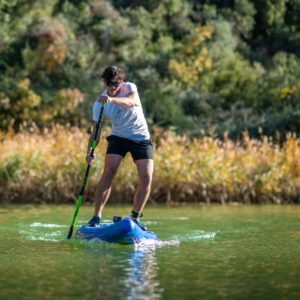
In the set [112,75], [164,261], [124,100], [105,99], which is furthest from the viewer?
[112,75]

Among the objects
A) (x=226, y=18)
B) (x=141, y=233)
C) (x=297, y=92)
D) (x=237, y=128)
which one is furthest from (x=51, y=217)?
(x=226, y=18)

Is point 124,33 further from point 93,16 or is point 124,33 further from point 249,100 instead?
point 249,100

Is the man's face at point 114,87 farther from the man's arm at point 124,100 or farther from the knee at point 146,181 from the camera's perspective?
the knee at point 146,181

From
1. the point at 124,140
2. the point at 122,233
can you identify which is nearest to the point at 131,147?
the point at 124,140

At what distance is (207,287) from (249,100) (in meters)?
25.8

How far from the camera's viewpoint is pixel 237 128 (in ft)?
93.0

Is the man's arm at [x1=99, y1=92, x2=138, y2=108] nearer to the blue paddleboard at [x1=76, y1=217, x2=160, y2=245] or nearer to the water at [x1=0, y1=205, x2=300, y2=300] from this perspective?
the blue paddleboard at [x1=76, y1=217, x2=160, y2=245]

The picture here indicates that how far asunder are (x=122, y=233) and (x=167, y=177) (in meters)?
7.06

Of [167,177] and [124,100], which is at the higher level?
[124,100]

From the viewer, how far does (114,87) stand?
10.9 metres

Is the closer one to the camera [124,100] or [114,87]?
[124,100]

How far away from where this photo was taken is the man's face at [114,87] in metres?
10.9

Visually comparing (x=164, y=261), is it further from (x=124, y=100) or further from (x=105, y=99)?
(x=124, y=100)

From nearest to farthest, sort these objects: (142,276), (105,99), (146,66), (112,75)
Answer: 1. (142,276)
2. (105,99)
3. (112,75)
4. (146,66)
